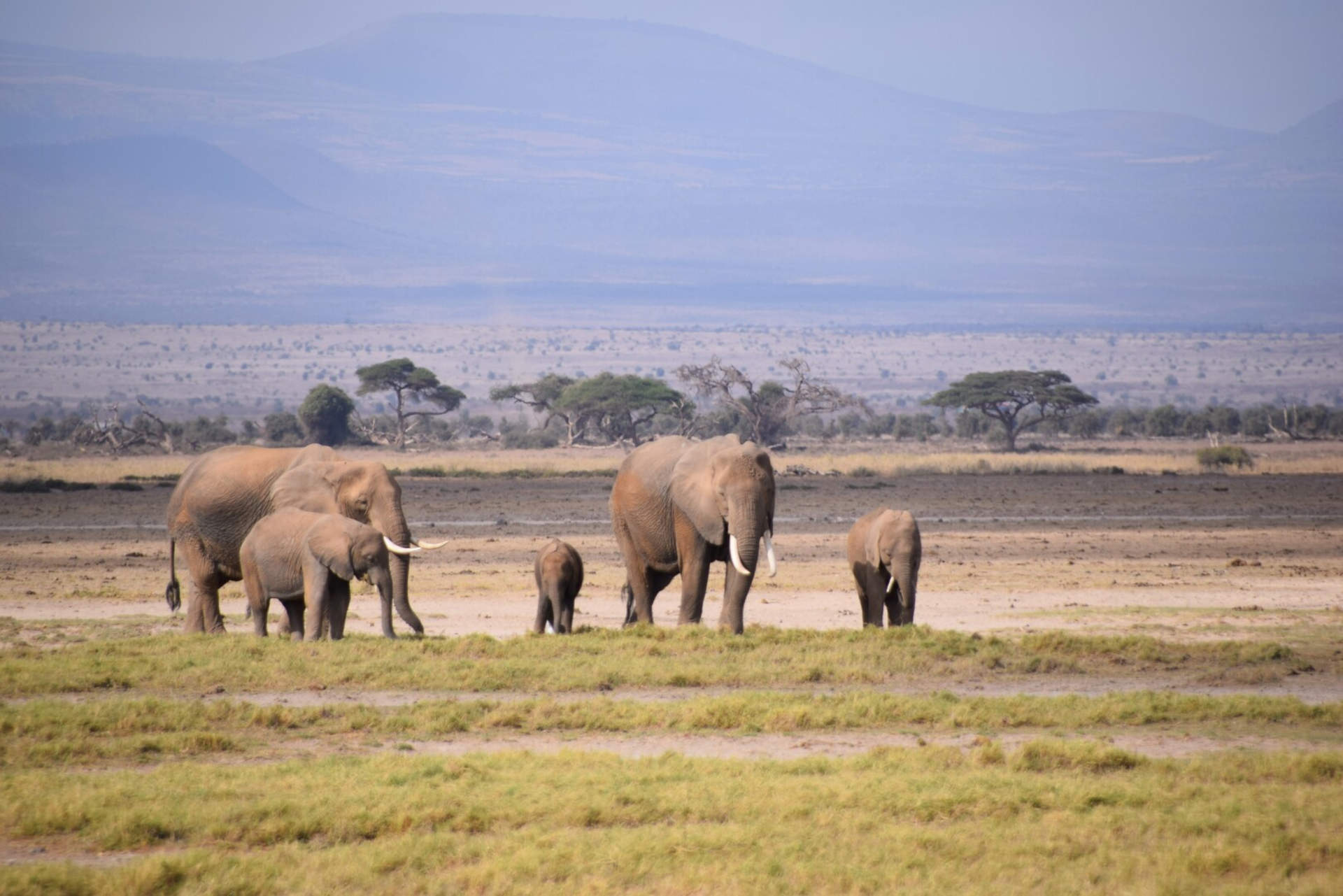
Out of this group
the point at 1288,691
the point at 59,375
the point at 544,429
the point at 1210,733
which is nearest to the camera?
the point at 1210,733

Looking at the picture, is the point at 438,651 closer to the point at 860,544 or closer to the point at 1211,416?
the point at 860,544

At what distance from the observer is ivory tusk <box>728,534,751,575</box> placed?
57.4 feet

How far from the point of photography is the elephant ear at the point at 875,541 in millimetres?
19125

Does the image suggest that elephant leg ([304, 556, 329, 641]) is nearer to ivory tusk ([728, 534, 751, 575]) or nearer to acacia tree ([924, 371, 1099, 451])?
ivory tusk ([728, 534, 751, 575])

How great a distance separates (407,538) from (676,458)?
3.07 metres

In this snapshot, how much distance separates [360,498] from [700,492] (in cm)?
380

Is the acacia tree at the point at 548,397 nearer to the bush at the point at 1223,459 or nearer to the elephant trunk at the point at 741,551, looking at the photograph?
the bush at the point at 1223,459

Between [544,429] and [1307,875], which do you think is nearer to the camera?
[1307,875]

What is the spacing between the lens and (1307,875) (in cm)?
984

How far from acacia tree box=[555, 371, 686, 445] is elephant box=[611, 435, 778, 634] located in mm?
55642

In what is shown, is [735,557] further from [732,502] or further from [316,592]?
[316,592]

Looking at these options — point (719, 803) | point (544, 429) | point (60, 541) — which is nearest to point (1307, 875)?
point (719, 803)

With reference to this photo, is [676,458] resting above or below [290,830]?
above

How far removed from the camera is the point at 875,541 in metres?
19.2
